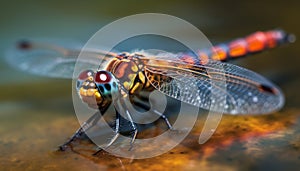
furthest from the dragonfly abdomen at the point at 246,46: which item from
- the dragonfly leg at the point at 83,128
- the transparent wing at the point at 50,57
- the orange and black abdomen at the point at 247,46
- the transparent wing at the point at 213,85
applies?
the dragonfly leg at the point at 83,128

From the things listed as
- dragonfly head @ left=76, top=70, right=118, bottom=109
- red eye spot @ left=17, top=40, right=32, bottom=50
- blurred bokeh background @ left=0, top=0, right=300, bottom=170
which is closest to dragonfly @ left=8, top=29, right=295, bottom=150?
dragonfly head @ left=76, top=70, right=118, bottom=109

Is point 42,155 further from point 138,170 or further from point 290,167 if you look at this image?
point 290,167

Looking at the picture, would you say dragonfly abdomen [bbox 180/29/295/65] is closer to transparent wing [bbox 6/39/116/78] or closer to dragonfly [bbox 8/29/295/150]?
dragonfly [bbox 8/29/295/150]

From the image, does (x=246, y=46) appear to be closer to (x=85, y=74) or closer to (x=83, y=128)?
(x=85, y=74)

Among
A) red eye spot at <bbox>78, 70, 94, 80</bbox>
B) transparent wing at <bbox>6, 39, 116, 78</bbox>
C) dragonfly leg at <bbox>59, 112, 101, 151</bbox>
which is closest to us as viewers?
dragonfly leg at <bbox>59, 112, 101, 151</bbox>

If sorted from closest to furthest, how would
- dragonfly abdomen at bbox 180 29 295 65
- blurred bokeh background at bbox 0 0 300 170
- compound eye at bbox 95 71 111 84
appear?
blurred bokeh background at bbox 0 0 300 170, compound eye at bbox 95 71 111 84, dragonfly abdomen at bbox 180 29 295 65

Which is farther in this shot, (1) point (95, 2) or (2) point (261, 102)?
(1) point (95, 2)

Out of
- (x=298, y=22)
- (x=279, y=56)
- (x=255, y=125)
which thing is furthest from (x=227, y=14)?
(x=255, y=125)
